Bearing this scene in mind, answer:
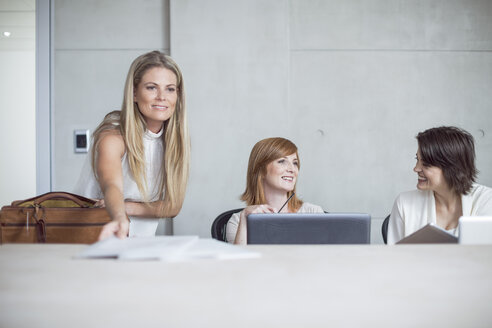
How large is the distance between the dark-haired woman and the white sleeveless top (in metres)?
1.29

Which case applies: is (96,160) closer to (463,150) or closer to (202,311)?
(202,311)

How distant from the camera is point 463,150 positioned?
248cm

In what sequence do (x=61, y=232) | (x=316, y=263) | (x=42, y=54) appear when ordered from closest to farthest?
(x=316, y=263), (x=61, y=232), (x=42, y=54)

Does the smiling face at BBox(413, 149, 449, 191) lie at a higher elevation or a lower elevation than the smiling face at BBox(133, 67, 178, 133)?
lower

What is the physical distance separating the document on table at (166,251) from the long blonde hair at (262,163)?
6.15ft

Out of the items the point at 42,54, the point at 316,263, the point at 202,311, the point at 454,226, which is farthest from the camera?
the point at 42,54

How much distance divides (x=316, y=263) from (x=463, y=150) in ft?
6.40

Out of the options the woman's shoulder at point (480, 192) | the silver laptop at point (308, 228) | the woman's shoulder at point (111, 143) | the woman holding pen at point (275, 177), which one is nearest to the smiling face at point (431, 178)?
the woman's shoulder at point (480, 192)

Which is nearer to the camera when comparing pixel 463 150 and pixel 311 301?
pixel 311 301

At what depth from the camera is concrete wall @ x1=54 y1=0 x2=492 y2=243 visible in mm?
3580

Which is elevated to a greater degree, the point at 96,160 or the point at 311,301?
the point at 96,160

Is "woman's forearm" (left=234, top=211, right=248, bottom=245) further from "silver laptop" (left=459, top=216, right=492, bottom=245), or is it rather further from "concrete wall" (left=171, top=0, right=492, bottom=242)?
"silver laptop" (left=459, top=216, right=492, bottom=245)

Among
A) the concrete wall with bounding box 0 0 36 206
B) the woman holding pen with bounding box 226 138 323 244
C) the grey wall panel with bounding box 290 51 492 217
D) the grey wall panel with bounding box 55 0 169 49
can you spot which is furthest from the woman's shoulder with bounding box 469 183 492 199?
the concrete wall with bounding box 0 0 36 206

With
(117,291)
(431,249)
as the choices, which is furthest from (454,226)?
(117,291)
